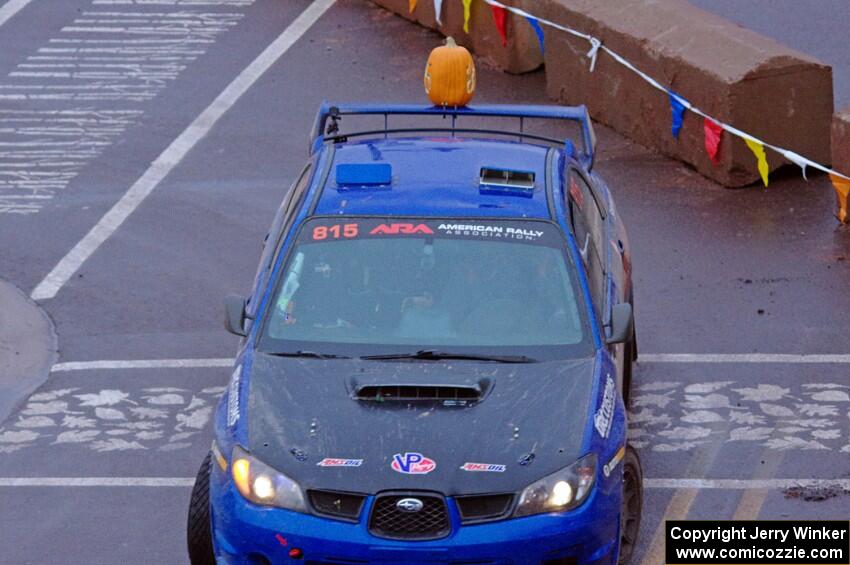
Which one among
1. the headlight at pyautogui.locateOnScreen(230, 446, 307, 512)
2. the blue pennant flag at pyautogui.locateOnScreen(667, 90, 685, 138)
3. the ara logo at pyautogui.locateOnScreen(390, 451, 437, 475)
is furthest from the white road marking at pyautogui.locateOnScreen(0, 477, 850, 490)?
the blue pennant flag at pyautogui.locateOnScreen(667, 90, 685, 138)

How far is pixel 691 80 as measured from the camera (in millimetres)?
15438

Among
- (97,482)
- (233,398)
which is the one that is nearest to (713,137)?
(97,482)

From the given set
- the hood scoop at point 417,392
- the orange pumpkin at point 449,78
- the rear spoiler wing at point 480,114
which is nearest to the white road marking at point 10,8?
the orange pumpkin at point 449,78

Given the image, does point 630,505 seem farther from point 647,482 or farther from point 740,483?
point 740,483

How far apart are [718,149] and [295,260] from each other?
6981mm

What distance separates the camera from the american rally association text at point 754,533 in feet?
30.6

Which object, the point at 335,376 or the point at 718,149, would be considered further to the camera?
the point at 718,149

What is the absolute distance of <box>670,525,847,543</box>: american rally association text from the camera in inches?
367

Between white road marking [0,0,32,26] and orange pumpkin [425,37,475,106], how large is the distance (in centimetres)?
1007

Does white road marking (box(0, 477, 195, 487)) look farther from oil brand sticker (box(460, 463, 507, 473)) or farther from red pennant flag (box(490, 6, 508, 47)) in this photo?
red pennant flag (box(490, 6, 508, 47))

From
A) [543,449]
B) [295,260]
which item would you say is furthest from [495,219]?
Result: [543,449]

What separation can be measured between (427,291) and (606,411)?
4.08 ft

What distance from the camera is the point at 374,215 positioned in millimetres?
9375

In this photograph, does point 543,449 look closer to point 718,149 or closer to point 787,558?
point 787,558
